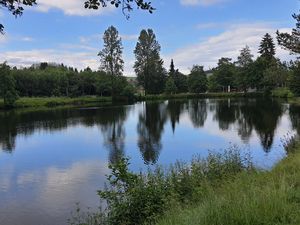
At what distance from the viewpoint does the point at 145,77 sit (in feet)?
316

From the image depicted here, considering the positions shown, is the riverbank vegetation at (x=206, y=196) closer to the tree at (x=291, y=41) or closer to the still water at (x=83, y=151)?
the still water at (x=83, y=151)

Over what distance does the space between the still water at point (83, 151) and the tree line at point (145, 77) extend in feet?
121

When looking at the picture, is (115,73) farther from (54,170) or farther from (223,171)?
(223,171)

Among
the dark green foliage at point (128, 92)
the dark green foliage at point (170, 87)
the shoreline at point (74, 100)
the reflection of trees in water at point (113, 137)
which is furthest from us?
the dark green foliage at point (170, 87)

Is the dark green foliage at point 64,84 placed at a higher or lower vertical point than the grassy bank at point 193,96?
higher

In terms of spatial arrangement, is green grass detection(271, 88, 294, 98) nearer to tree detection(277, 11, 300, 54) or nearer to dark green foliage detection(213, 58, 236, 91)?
dark green foliage detection(213, 58, 236, 91)

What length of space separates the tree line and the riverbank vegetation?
196 feet

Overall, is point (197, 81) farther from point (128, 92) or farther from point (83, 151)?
point (83, 151)

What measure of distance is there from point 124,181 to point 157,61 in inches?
3500

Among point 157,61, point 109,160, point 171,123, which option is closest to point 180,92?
point 157,61

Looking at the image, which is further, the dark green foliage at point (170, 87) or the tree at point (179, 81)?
the tree at point (179, 81)

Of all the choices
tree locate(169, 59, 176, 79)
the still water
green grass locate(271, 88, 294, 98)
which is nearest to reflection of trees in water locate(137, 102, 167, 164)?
the still water

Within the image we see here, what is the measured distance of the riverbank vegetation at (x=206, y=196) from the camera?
4.74 metres

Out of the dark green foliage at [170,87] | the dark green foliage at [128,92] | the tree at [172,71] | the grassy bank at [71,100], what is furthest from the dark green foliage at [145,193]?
the tree at [172,71]
